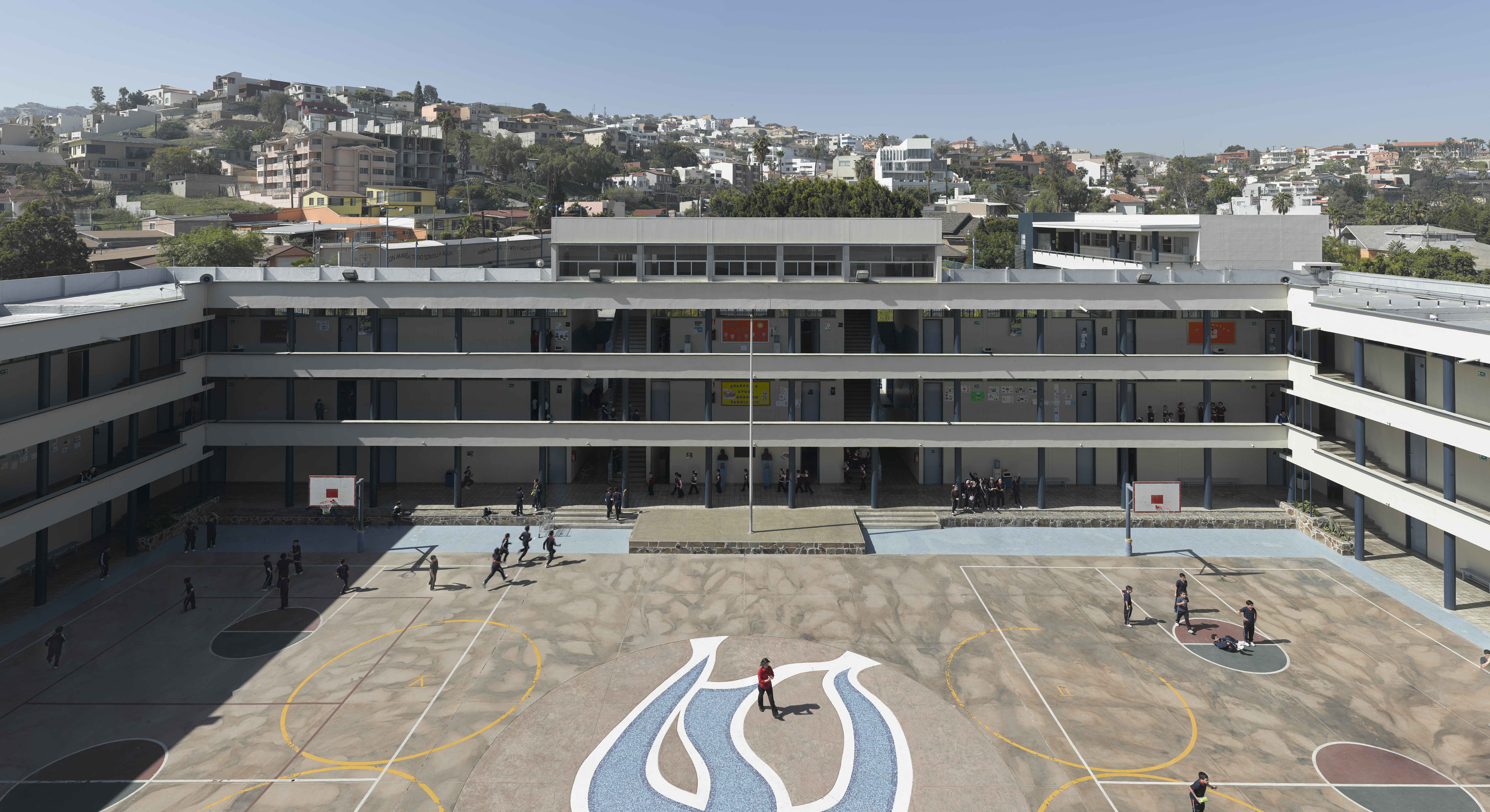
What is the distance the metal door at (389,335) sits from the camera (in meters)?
46.2

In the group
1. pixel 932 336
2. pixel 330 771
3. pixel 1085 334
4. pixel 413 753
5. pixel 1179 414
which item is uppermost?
pixel 1085 334

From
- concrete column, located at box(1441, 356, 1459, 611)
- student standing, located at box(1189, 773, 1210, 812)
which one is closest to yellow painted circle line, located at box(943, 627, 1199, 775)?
student standing, located at box(1189, 773, 1210, 812)

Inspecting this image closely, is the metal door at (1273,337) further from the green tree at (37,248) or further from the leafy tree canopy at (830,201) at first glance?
the green tree at (37,248)

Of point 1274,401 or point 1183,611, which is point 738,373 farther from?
point 1274,401

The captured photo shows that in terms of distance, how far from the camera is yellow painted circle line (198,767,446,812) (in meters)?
20.6

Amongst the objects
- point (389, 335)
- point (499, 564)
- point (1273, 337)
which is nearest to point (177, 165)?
point (389, 335)

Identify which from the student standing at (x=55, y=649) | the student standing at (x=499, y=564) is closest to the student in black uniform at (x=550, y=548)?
the student standing at (x=499, y=564)

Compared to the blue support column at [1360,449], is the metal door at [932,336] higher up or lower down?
higher up

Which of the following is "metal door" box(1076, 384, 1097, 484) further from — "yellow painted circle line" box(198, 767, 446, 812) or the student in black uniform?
"yellow painted circle line" box(198, 767, 446, 812)

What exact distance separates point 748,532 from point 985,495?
13.4 m

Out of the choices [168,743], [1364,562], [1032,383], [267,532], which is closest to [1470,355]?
[1364,562]

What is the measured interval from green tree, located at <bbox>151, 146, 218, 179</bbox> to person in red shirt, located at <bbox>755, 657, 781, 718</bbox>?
194444mm

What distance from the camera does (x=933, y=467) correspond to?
47.5 metres

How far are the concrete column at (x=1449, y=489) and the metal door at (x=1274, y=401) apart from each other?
1386 centimetres
